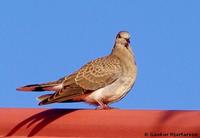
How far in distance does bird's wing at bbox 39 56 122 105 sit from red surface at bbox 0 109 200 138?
1.18m

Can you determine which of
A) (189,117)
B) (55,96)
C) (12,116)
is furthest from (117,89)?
(189,117)

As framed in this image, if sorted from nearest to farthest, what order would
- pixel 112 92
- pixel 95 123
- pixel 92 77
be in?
pixel 95 123 → pixel 112 92 → pixel 92 77

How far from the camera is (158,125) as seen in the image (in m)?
2.75

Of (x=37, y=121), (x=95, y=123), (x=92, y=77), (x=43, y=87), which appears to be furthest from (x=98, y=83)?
(x=95, y=123)

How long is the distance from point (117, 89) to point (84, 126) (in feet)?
5.64

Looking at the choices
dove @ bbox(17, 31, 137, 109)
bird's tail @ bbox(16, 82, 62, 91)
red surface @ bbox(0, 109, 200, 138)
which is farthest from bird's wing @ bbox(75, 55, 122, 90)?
red surface @ bbox(0, 109, 200, 138)

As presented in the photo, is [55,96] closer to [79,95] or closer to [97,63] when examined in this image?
[79,95]

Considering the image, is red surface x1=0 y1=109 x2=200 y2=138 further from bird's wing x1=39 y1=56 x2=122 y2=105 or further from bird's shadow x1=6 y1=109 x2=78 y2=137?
bird's wing x1=39 y1=56 x2=122 y2=105

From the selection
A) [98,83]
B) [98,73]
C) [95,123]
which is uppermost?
[98,73]

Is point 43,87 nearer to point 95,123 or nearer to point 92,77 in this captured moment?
point 92,77

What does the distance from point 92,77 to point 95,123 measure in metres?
1.87

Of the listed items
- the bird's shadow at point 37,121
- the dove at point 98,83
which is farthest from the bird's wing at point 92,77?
the bird's shadow at point 37,121

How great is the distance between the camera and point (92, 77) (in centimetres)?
481

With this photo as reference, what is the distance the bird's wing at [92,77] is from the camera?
4582mm
